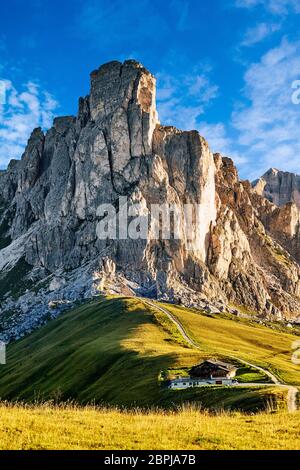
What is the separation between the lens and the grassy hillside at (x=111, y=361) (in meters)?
62.4

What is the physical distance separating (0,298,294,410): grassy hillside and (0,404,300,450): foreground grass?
76.1ft

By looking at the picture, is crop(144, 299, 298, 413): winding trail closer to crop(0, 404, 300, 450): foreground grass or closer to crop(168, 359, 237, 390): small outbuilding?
crop(168, 359, 237, 390): small outbuilding

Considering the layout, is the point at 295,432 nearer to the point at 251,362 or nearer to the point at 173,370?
the point at 173,370

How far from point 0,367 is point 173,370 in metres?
86.6

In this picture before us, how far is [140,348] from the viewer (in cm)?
10519

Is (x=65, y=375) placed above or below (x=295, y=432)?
below

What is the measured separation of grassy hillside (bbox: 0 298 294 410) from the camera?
205ft

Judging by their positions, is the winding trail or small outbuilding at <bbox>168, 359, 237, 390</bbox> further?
small outbuilding at <bbox>168, 359, 237, 390</bbox>

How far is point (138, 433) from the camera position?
2139cm

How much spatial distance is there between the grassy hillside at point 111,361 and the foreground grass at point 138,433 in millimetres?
23205

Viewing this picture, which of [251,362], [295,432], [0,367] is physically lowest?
[0,367]

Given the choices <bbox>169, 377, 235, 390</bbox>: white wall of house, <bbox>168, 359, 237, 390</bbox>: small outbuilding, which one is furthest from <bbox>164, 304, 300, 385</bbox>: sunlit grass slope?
<bbox>169, 377, 235, 390</bbox>: white wall of house
